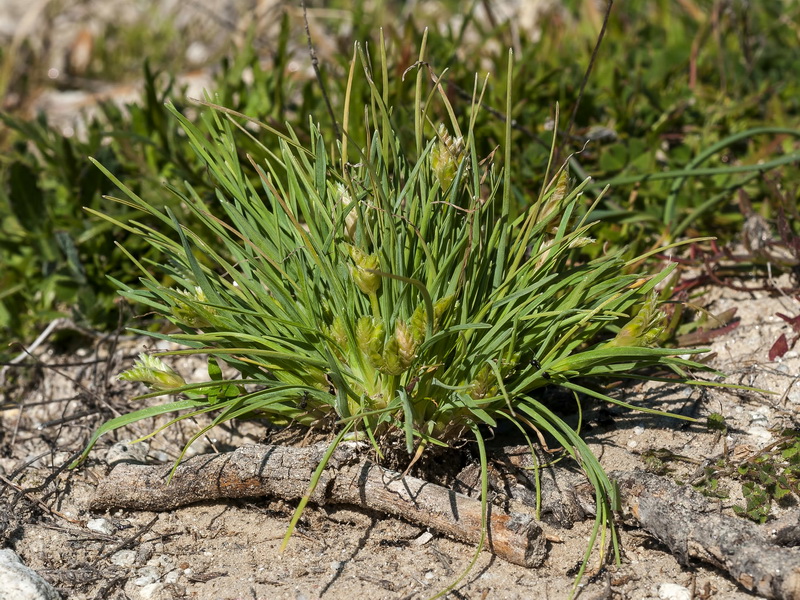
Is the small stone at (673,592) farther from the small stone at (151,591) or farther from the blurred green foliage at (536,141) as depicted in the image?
the blurred green foliage at (536,141)

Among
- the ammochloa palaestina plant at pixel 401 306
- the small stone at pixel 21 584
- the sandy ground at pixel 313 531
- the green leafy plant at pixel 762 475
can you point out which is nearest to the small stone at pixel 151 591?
the sandy ground at pixel 313 531

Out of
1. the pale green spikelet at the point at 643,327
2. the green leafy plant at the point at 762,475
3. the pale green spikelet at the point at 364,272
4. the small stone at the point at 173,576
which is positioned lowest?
the small stone at the point at 173,576

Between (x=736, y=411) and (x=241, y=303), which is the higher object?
(x=241, y=303)

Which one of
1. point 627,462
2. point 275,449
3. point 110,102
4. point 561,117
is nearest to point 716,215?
point 561,117

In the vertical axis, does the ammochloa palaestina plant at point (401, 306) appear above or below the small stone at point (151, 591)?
above

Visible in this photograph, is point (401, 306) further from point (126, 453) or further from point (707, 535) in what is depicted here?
point (126, 453)

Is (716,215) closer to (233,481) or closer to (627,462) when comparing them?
(627,462)

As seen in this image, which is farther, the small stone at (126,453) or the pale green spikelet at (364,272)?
the small stone at (126,453)

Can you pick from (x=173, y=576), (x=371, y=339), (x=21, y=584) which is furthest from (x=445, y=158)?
(x=21, y=584)
